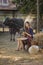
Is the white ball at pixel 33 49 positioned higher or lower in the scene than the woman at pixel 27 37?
lower

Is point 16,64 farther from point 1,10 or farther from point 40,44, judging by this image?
point 1,10

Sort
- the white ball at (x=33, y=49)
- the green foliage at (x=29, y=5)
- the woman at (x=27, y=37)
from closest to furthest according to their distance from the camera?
the white ball at (x=33, y=49), the woman at (x=27, y=37), the green foliage at (x=29, y=5)

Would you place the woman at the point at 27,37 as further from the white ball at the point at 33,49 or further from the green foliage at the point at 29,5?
the green foliage at the point at 29,5

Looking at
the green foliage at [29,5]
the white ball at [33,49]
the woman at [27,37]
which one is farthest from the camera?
the green foliage at [29,5]

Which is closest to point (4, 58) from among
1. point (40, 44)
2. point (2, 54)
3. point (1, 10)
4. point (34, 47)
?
point (2, 54)

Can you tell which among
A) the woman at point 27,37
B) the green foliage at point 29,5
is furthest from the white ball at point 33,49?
the green foliage at point 29,5

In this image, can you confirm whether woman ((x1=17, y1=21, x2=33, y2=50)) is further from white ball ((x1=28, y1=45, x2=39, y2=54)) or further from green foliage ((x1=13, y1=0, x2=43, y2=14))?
green foliage ((x1=13, y1=0, x2=43, y2=14))

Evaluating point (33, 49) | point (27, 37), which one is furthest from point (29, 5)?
point (33, 49)

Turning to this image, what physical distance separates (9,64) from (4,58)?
1.13m

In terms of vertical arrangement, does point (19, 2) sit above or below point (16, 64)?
above

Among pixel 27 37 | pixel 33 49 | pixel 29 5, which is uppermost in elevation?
pixel 29 5

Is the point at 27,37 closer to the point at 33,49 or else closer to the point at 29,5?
the point at 33,49

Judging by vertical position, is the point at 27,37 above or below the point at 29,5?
below

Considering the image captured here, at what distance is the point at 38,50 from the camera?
9.94 meters
